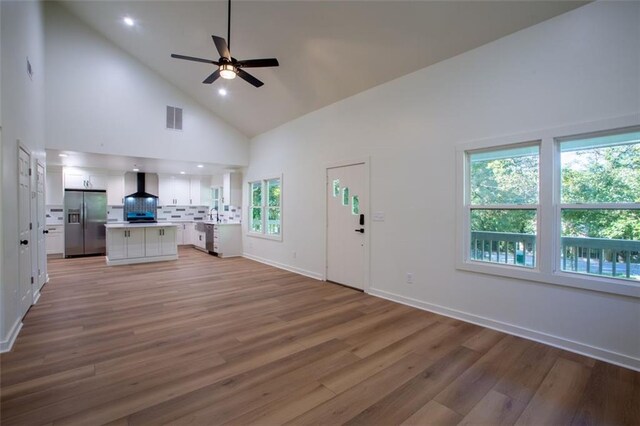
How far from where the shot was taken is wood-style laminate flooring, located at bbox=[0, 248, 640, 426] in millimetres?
1868

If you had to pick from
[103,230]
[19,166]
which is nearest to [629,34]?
[19,166]

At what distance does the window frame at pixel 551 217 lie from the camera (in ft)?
8.27

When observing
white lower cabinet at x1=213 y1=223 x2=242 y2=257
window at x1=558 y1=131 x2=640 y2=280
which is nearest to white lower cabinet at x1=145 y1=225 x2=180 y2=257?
white lower cabinet at x1=213 y1=223 x2=242 y2=257

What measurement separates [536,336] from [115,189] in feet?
32.2

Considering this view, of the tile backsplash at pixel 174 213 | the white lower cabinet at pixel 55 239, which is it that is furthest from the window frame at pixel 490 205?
the white lower cabinet at pixel 55 239

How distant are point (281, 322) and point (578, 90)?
3.71 m

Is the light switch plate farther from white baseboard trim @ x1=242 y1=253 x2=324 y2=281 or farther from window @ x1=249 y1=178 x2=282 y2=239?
window @ x1=249 y1=178 x2=282 y2=239

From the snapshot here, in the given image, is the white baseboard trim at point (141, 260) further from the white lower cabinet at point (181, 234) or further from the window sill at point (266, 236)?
the white lower cabinet at point (181, 234)

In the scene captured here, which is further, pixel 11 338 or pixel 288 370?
pixel 11 338

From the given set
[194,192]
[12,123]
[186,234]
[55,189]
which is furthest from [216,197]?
[12,123]

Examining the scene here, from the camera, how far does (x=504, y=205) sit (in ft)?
10.5

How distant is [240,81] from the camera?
548 cm

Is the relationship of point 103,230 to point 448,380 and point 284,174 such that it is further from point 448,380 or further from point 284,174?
point 448,380

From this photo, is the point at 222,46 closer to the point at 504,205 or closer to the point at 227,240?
the point at 504,205
